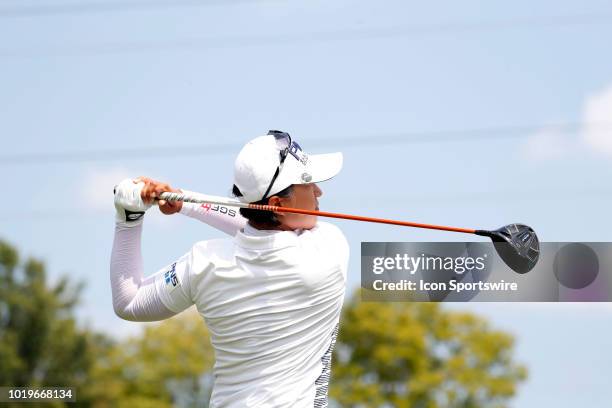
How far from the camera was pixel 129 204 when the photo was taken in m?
3.94

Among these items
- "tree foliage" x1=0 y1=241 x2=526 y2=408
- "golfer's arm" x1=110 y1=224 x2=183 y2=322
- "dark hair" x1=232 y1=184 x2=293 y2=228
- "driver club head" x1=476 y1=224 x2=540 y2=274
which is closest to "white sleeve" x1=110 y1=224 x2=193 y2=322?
"golfer's arm" x1=110 y1=224 x2=183 y2=322

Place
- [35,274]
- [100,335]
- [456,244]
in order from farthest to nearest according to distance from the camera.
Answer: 1. [100,335]
2. [35,274]
3. [456,244]

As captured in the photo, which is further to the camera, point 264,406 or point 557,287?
point 557,287

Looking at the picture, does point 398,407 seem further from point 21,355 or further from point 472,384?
point 21,355

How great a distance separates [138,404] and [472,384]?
436 inches

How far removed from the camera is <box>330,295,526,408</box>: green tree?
3775 cm

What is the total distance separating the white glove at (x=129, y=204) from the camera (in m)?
3.94

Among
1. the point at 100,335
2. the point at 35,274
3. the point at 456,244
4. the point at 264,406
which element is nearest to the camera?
the point at 264,406

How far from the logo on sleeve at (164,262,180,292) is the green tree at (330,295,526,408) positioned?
33.4 metres

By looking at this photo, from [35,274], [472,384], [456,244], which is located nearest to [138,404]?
[35,274]

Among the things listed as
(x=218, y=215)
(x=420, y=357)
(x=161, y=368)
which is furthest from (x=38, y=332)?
(x=218, y=215)

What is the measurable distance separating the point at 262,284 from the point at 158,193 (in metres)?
0.50

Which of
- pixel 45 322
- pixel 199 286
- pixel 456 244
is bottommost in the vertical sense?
pixel 199 286

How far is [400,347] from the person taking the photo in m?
38.5
